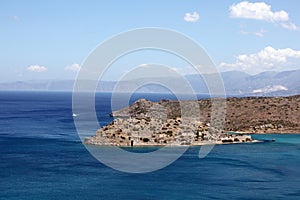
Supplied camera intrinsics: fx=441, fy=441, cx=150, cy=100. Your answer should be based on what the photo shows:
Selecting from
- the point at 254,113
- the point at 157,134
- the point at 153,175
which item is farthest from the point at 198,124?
the point at 153,175

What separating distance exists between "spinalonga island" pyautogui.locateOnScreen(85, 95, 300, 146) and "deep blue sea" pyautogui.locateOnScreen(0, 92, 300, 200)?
22.6 ft

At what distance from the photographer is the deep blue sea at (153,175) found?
202 feet

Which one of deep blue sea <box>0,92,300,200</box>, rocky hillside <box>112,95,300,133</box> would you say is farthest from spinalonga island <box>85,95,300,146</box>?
deep blue sea <box>0,92,300,200</box>

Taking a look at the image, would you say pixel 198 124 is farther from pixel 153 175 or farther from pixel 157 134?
pixel 153 175

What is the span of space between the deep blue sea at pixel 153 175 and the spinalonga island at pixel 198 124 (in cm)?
687

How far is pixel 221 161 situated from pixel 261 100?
8955 centimetres

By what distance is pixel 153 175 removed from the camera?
240ft

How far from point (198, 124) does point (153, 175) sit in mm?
47127

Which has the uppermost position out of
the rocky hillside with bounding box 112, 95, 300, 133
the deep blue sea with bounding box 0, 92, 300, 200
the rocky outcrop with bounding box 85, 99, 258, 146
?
the rocky hillside with bounding box 112, 95, 300, 133

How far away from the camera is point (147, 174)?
242 feet

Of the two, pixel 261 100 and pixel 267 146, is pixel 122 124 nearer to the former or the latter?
pixel 267 146

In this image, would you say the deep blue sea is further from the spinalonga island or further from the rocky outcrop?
the spinalonga island

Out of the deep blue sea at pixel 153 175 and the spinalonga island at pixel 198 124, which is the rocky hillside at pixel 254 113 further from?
the deep blue sea at pixel 153 175

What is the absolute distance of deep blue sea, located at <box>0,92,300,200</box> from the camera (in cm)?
6147
